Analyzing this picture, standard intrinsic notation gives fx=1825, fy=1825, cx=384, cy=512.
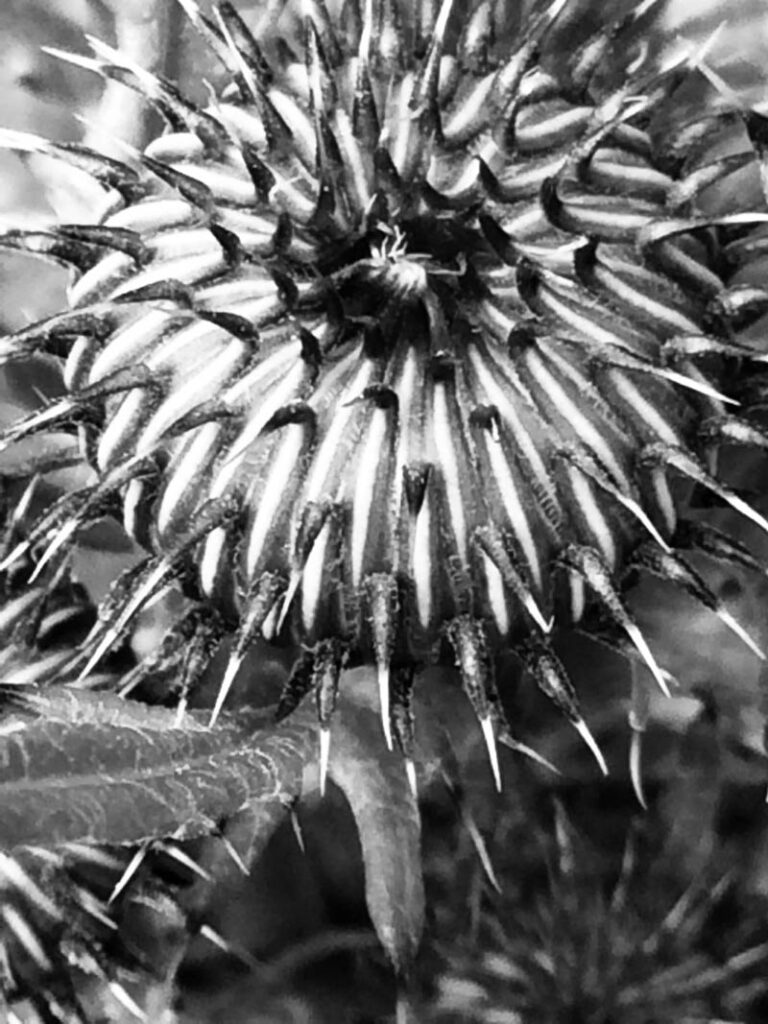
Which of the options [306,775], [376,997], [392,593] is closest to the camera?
[392,593]

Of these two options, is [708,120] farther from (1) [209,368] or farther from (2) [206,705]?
(2) [206,705]

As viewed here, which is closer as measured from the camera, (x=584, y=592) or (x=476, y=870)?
(x=584, y=592)

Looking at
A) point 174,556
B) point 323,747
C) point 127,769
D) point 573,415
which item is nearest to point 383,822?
point 323,747

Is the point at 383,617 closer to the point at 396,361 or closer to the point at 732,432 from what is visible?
the point at 396,361

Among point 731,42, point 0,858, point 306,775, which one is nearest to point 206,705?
point 306,775

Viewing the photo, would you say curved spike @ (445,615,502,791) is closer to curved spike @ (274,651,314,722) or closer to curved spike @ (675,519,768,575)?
curved spike @ (274,651,314,722)

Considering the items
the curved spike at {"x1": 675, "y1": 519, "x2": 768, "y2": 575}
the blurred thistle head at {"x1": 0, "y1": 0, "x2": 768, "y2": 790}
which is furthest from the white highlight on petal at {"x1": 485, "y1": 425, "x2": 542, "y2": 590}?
the curved spike at {"x1": 675, "y1": 519, "x2": 768, "y2": 575}

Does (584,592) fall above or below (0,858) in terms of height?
above
